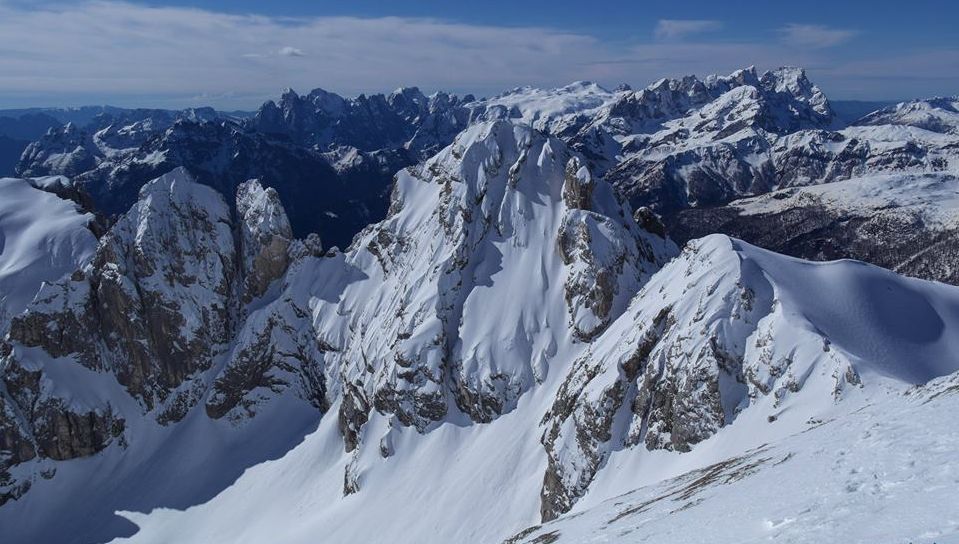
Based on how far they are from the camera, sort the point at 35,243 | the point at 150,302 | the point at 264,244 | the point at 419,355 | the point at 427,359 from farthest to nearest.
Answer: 1. the point at 35,243
2. the point at 264,244
3. the point at 150,302
4. the point at 419,355
5. the point at 427,359

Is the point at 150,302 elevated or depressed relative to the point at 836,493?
depressed

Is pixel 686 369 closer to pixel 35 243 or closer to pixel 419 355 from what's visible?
pixel 419 355

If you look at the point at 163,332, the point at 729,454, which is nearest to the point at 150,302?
the point at 163,332

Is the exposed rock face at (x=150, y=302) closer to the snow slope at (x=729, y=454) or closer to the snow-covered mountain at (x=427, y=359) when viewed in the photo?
the snow-covered mountain at (x=427, y=359)

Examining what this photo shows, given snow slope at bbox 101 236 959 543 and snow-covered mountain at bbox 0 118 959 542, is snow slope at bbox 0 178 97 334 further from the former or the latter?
snow slope at bbox 101 236 959 543

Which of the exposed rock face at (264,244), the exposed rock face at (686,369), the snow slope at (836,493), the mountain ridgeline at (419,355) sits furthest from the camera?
the exposed rock face at (264,244)

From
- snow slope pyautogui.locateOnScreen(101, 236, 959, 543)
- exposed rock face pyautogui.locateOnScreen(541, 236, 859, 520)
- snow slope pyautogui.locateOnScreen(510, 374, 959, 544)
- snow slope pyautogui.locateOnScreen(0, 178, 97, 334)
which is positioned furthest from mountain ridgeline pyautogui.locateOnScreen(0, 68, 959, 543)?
snow slope pyautogui.locateOnScreen(510, 374, 959, 544)

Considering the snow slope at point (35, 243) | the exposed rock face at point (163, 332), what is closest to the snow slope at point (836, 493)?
the exposed rock face at point (163, 332)
